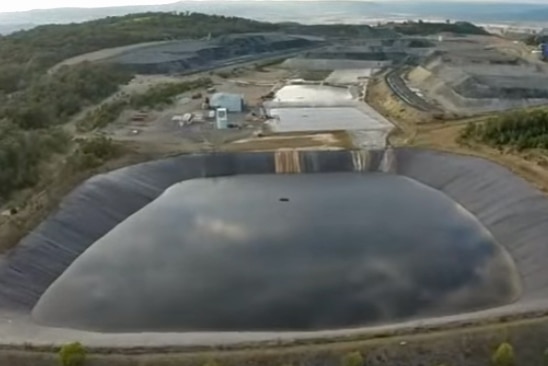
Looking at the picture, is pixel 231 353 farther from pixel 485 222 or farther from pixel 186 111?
pixel 186 111

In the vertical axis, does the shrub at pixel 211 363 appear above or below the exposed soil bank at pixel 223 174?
above

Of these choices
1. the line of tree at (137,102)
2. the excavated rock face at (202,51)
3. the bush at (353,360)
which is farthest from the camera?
the excavated rock face at (202,51)

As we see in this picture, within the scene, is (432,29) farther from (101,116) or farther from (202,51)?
(101,116)

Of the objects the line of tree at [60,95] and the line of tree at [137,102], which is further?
the line of tree at [137,102]

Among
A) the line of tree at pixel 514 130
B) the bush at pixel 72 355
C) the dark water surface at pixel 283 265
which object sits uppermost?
the bush at pixel 72 355

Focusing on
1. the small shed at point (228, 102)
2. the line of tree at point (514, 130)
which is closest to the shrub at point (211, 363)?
the line of tree at point (514, 130)

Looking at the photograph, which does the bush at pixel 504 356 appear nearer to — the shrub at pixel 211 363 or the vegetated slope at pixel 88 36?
the shrub at pixel 211 363

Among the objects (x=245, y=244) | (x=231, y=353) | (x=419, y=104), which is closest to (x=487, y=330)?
(x=231, y=353)

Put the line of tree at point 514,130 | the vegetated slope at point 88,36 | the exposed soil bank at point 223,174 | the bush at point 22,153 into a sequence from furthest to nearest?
the vegetated slope at point 88,36 < the line of tree at point 514,130 < the bush at point 22,153 < the exposed soil bank at point 223,174
